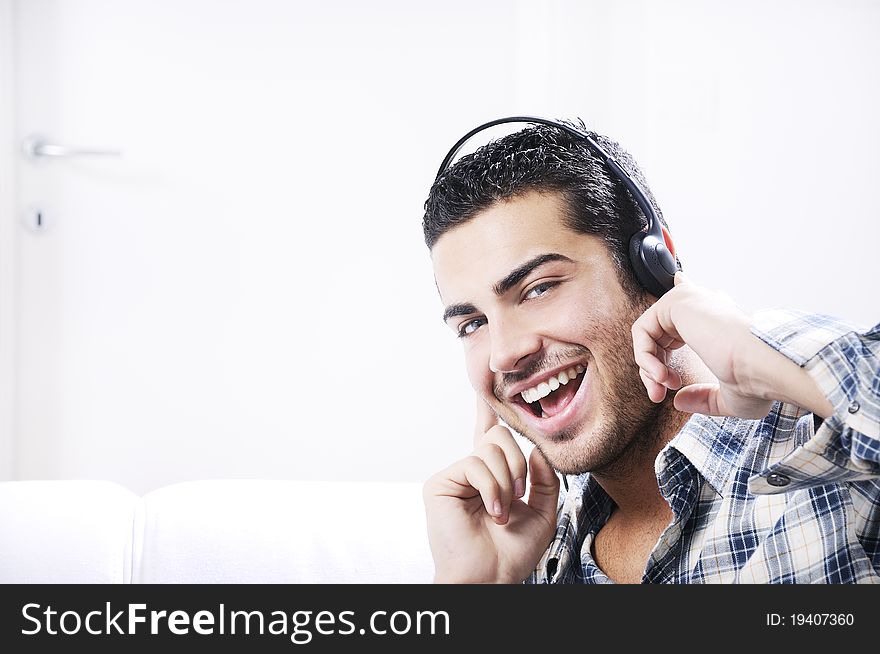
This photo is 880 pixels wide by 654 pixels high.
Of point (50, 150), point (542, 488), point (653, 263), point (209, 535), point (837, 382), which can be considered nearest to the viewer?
point (837, 382)

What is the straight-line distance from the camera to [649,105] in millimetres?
1781

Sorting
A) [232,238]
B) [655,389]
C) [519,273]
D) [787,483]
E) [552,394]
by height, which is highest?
[232,238]

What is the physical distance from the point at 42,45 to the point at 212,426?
86cm

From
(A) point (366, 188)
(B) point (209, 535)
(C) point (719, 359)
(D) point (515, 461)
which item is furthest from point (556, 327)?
(A) point (366, 188)

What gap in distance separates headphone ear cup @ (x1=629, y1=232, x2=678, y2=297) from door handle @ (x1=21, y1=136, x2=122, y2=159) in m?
1.18

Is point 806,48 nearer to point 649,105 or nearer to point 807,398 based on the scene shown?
point 649,105

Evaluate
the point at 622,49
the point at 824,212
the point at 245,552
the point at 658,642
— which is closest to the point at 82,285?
the point at 245,552

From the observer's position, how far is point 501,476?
958mm

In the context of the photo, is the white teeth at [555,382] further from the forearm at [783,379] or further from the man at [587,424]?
the forearm at [783,379]

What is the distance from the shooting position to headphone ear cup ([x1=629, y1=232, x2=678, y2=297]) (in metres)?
0.93

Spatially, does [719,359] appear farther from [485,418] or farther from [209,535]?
[209,535]

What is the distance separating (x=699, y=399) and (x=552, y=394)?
0.92ft

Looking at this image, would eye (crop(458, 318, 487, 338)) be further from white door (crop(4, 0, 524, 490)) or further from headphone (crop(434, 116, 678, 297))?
white door (crop(4, 0, 524, 490))

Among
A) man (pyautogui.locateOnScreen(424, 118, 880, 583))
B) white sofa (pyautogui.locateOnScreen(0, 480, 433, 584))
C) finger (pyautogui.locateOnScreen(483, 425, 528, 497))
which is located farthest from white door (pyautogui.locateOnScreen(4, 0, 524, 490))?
finger (pyautogui.locateOnScreen(483, 425, 528, 497))
